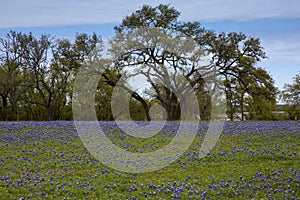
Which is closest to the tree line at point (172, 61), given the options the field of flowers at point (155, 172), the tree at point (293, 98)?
the tree at point (293, 98)

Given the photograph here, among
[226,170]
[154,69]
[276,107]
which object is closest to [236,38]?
[154,69]

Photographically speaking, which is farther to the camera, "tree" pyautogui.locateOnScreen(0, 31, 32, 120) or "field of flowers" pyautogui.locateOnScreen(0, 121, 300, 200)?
"tree" pyautogui.locateOnScreen(0, 31, 32, 120)

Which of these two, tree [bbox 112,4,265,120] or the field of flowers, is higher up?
tree [bbox 112,4,265,120]

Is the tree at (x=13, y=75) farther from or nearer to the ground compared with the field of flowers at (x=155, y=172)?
farther from the ground

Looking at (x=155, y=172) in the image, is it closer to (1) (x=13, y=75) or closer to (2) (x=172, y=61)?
(2) (x=172, y=61)

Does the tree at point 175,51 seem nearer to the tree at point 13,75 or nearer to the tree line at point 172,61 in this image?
the tree line at point 172,61

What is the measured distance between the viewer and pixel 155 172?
38.6ft

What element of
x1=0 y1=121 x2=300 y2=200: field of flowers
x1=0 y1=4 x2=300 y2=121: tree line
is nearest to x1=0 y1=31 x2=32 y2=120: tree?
x1=0 y1=4 x2=300 y2=121: tree line

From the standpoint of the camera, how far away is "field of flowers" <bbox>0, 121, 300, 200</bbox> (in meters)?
9.24

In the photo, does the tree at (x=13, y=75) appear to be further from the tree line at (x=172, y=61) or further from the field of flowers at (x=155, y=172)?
the field of flowers at (x=155, y=172)

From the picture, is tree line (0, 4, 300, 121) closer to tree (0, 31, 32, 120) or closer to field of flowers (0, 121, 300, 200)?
tree (0, 31, 32, 120)

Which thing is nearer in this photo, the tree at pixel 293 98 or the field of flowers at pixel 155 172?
the field of flowers at pixel 155 172

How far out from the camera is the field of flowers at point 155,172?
30.3ft

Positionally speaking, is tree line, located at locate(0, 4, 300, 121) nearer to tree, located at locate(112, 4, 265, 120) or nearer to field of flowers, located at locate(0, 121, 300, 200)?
tree, located at locate(112, 4, 265, 120)
